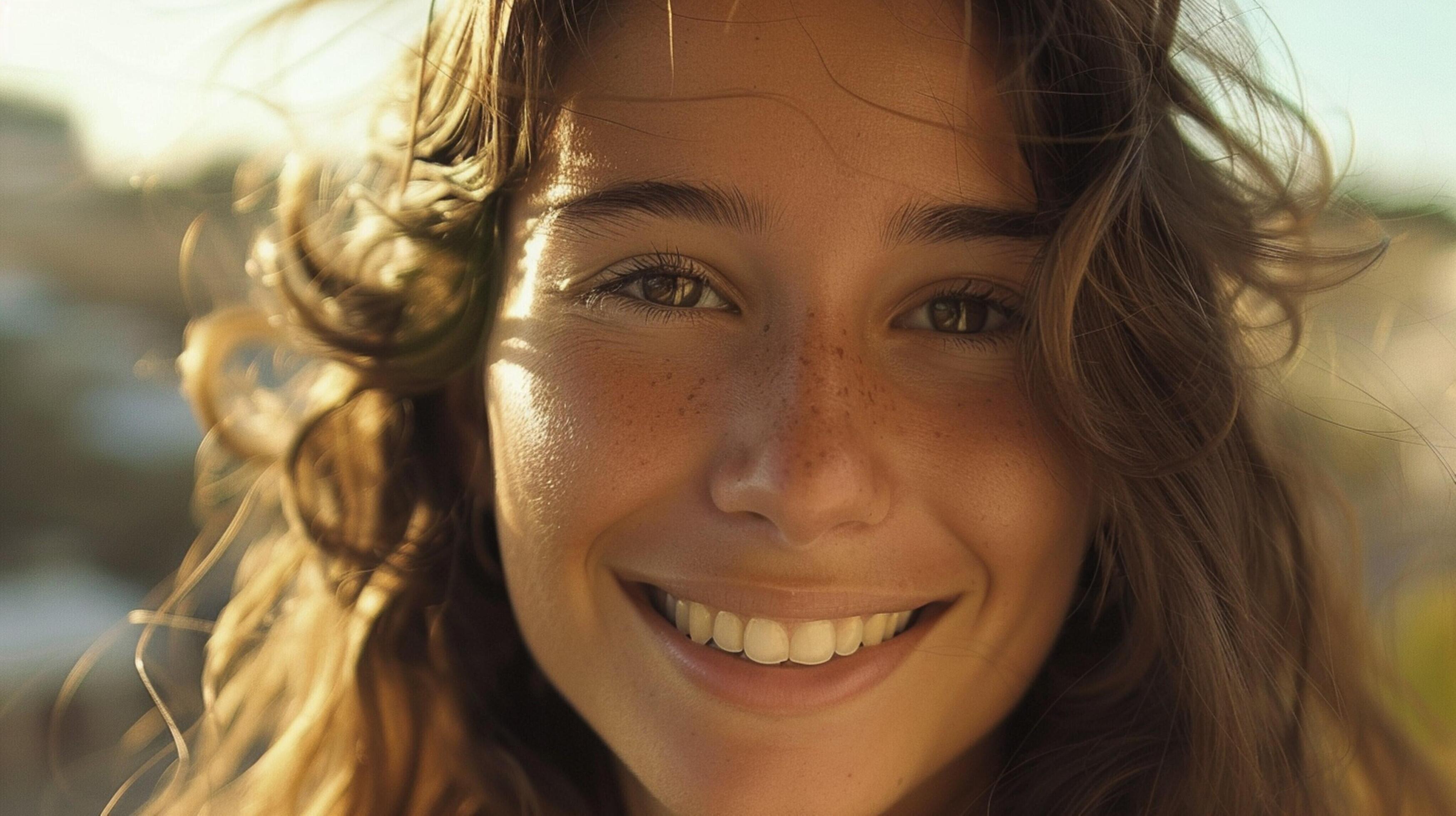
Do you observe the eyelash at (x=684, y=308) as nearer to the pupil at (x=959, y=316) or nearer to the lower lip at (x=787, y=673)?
the pupil at (x=959, y=316)

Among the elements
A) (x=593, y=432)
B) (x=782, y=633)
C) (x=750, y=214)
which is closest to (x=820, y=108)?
(x=750, y=214)

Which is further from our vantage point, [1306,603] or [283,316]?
[283,316]

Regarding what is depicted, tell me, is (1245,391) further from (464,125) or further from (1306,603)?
(464,125)

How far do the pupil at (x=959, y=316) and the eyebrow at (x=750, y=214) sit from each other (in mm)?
90

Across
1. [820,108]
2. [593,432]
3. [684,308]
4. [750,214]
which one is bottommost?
[593,432]

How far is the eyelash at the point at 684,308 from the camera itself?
116cm

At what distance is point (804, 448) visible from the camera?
1.06 meters

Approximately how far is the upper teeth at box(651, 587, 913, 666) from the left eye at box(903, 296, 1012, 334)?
0.30m

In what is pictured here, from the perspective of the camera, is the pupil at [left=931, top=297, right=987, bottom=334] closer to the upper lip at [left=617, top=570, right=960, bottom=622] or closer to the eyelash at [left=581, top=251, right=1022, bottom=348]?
the eyelash at [left=581, top=251, right=1022, bottom=348]

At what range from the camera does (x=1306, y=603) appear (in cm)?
134

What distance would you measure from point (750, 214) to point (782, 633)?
43 centimetres

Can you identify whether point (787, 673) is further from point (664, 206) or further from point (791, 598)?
point (664, 206)

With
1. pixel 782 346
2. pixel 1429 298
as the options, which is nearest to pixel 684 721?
pixel 782 346

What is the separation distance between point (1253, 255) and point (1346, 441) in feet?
0.91
